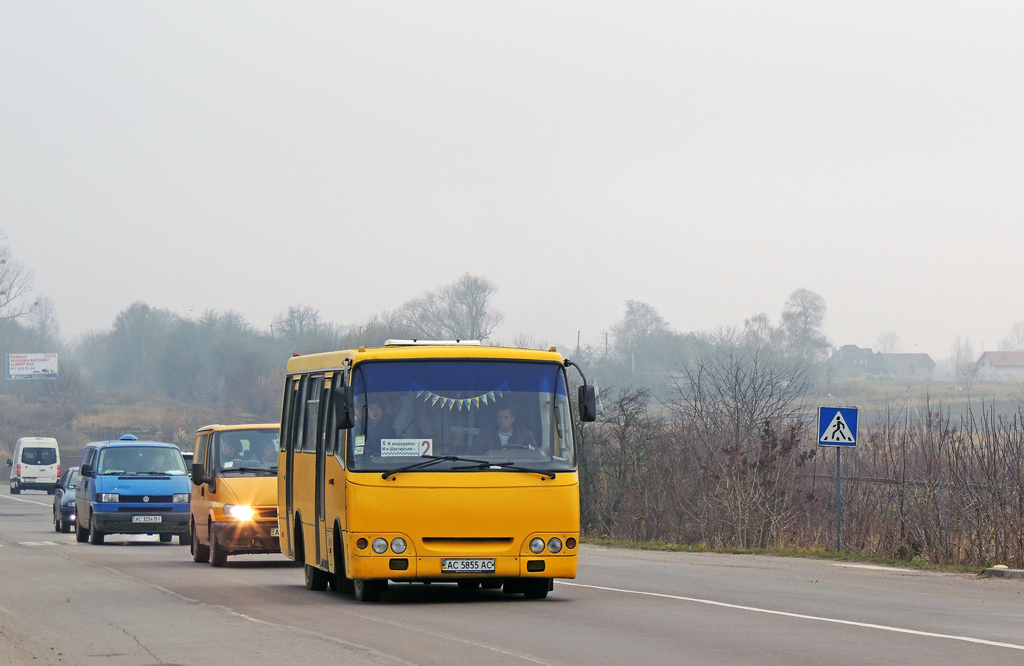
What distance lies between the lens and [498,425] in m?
13.6

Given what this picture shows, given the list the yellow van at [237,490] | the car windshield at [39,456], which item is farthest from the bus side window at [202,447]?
the car windshield at [39,456]

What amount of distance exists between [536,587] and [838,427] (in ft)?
Answer: 37.3

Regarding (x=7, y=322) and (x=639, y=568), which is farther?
(x=7, y=322)

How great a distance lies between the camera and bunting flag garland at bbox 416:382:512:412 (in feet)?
44.6

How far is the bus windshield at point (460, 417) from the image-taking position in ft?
43.7

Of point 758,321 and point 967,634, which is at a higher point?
point 758,321

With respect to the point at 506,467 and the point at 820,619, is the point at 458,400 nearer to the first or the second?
the point at 506,467

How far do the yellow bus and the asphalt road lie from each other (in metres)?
0.51

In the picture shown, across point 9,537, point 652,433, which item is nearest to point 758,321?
point 652,433

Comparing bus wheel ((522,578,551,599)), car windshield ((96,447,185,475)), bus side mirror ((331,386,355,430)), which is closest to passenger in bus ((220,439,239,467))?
car windshield ((96,447,185,475))

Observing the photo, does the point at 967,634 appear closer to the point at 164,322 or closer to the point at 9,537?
the point at 9,537

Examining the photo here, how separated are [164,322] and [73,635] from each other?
12572 cm

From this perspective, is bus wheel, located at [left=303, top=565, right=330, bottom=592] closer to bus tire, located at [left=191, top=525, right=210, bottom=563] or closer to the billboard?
bus tire, located at [left=191, top=525, right=210, bottom=563]

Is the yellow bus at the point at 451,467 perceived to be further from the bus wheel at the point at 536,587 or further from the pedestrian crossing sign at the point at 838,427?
the pedestrian crossing sign at the point at 838,427
